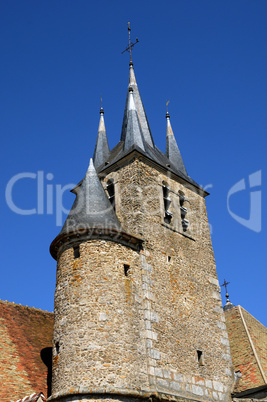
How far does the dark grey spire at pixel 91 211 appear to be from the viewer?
13.5 m

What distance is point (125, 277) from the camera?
13156mm

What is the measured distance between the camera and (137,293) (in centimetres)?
1323

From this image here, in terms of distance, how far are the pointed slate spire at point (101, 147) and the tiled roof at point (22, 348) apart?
6178 millimetres

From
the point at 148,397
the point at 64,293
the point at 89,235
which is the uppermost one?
the point at 89,235

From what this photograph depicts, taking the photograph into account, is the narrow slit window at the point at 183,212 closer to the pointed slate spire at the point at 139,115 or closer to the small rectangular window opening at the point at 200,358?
the pointed slate spire at the point at 139,115

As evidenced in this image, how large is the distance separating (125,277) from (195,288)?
10.6 ft

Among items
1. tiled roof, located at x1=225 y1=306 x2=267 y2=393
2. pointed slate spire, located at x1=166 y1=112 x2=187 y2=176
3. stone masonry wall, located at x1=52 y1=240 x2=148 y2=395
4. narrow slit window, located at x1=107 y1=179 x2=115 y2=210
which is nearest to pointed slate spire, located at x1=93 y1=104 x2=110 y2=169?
narrow slit window, located at x1=107 y1=179 x2=115 y2=210

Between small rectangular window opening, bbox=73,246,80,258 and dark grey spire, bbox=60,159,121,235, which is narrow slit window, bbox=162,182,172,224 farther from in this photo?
small rectangular window opening, bbox=73,246,80,258

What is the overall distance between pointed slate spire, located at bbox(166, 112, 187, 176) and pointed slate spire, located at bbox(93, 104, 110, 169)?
2.53 meters

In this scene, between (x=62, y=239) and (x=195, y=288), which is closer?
(x=62, y=239)

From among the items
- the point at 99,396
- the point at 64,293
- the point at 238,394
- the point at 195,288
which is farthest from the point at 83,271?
the point at 238,394

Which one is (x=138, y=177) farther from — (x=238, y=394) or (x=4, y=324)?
(x=238, y=394)

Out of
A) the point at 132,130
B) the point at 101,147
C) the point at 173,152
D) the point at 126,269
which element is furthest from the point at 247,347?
the point at 101,147

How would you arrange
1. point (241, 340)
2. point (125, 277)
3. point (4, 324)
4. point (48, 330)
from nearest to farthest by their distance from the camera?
point (125, 277) < point (4, 324) < point (48, 330) < point (241, 340)
